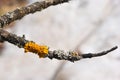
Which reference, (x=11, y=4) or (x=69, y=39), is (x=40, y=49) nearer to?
(x=69, y=39)

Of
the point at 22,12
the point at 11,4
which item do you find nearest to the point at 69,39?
the point at 11,4

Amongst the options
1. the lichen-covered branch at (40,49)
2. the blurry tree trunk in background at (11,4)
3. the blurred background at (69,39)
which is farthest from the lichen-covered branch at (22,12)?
the blurry tree trunk in background at (11,4)

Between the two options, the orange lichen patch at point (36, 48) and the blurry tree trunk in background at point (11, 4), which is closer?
the orange lichen patch at point (36, 48)

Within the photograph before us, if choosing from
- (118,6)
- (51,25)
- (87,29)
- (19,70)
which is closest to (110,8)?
(118,6)

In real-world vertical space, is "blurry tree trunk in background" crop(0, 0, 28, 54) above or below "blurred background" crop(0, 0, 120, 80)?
above

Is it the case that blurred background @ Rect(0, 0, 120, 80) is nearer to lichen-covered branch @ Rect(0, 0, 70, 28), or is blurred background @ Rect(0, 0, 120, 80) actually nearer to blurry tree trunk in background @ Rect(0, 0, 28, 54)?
blurry tree trunk in background @ Rect(0, 0, 28, 54)

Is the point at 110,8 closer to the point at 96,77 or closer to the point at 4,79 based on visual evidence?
the point at 96,77

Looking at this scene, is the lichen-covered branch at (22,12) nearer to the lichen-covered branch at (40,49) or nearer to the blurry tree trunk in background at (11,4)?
the lichen-covered branch at (40,49)

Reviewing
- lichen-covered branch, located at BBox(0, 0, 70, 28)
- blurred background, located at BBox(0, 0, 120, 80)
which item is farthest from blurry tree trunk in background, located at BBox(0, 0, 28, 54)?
lichen-covered branch, located at BBox(0, 0, 70, 28)
